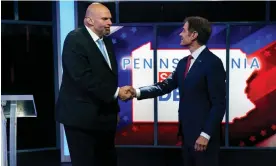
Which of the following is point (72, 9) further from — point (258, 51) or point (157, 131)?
point (258, 51)

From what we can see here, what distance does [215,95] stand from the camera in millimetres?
2400

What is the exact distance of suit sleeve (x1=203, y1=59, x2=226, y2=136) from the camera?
2.39 meters

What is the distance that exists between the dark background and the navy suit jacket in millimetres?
3496

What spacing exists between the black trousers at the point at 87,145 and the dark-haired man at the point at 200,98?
50 centimetres

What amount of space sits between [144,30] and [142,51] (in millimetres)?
321

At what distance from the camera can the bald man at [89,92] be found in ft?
7.59

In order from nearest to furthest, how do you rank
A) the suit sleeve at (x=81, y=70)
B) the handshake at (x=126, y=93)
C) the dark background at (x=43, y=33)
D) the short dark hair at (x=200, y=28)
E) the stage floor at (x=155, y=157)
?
the suit sleeve at (x=81, y=70) < the short dark hair at (x=200, y=28) < the handshake at (x=126, y=93) < the stage floor at (x=155, y=157) < the dark background at (x=43, y=33)

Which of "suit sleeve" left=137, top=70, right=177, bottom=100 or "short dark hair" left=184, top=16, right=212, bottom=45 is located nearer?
"short dark hair" left=184, top=16, right=212, bottom=45

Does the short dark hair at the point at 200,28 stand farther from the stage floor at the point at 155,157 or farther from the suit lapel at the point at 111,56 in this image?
the stage floor at the point at 155,157

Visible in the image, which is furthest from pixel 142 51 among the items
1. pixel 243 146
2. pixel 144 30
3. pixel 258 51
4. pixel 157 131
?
pixel 243 146

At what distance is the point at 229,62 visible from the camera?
246 inches

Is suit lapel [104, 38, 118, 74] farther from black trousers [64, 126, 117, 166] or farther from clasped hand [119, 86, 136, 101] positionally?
black trousers [64, 126, 117, 166]

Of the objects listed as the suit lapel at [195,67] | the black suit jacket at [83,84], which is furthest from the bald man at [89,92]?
the suit lapel at [195,67]

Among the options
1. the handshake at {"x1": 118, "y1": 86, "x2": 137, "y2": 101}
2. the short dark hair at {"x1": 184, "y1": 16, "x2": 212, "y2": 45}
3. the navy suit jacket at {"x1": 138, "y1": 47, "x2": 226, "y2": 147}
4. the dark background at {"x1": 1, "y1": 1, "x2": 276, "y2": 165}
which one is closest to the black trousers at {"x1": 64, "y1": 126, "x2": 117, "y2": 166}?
the handshake at {"x1": 118, "y1": 86, "x2": 137, "y2": 101}
